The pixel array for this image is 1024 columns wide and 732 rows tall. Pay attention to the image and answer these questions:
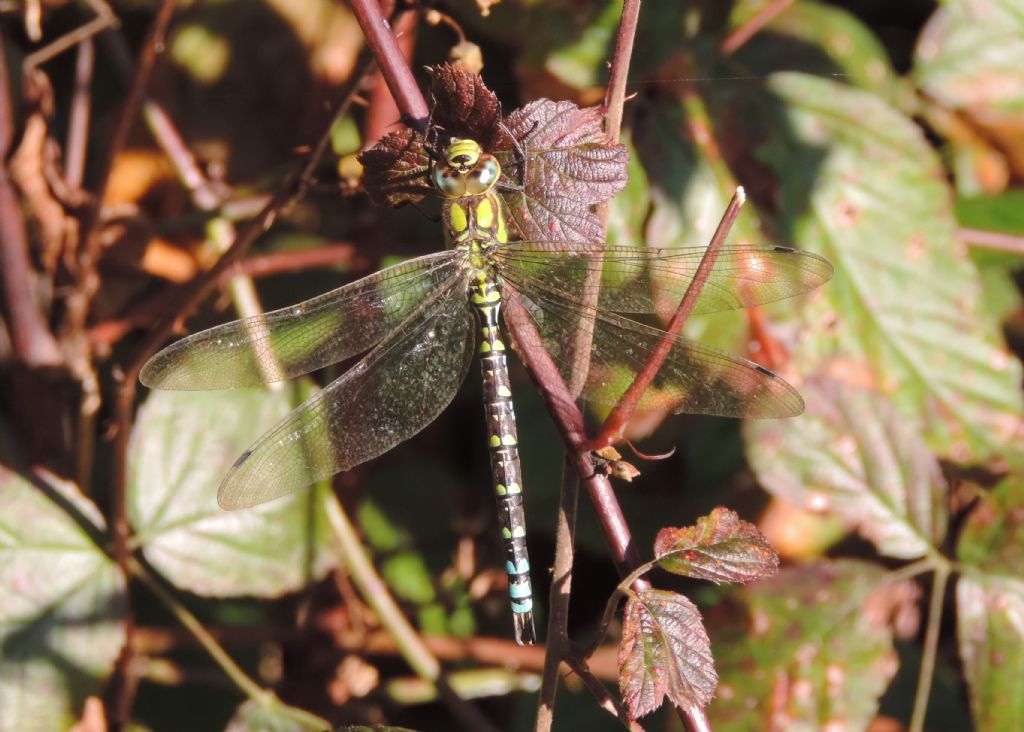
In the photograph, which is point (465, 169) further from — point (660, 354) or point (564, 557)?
point (564, 557)

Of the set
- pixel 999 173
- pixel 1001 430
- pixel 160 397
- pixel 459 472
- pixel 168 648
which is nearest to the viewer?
pixel 160 397

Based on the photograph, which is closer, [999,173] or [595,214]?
[595,214]

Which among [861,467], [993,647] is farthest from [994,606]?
[861,467]

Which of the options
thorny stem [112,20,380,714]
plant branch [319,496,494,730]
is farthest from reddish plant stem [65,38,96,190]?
plant branch [319,496,494,730]

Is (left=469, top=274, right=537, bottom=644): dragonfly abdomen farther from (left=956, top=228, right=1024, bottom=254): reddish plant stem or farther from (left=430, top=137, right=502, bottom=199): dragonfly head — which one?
(left=956, top=228, right=1024, bottom=254): reddish plant stem

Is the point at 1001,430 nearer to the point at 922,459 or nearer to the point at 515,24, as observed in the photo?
the point at 922,459

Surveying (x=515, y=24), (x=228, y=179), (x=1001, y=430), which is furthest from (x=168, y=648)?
(x=1001, y=430)

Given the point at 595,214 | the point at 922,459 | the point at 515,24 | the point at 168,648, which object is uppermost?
the point at 515,24
